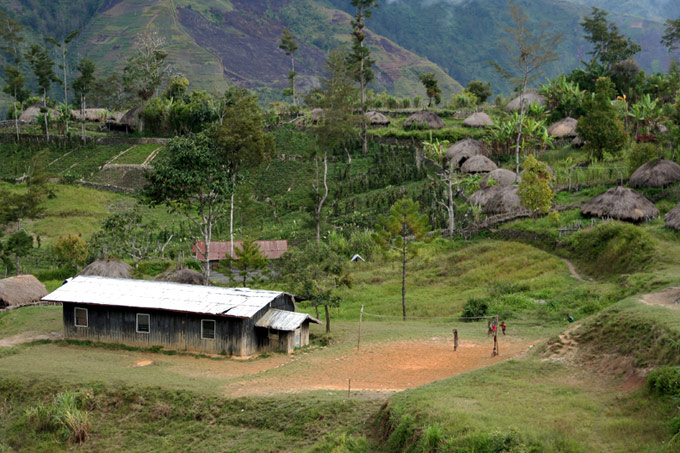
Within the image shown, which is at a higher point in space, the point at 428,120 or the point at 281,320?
the point at 428,120

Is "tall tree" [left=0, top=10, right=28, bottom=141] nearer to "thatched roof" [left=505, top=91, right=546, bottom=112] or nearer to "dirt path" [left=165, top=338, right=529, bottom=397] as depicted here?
"thatched roof" [left=505, top=91, right=546, bottom=112]

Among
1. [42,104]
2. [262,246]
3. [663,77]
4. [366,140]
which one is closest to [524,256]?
[262,246]

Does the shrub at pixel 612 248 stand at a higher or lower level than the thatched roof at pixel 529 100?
lower

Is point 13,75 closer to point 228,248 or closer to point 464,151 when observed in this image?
point 228,248

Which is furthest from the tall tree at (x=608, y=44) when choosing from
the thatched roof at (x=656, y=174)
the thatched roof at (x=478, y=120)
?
the thatched roof at (x=656, y=174)

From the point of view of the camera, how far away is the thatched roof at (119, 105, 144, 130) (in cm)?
6462

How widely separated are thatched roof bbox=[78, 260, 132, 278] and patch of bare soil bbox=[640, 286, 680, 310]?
73.5ft

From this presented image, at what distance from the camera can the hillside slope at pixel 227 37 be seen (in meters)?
124

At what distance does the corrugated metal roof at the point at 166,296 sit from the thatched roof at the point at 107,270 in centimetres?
622

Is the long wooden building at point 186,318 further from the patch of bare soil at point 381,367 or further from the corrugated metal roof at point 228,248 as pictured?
the corrugated metal roof at point 228,248

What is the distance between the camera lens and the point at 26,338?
2558cm

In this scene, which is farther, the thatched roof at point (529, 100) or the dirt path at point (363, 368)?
the thatched roof at point (529, 100)

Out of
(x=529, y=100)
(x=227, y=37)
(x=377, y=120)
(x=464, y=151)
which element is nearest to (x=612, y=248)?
(x=464, y=151)

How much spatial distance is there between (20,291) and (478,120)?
122 feet
